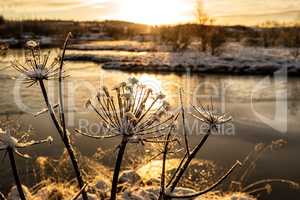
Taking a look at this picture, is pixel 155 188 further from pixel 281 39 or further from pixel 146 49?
pixel 281 39

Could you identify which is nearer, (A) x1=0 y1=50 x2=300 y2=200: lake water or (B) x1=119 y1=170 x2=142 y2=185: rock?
(B) x1=119 y1=170 x2=142 y2=185: rock

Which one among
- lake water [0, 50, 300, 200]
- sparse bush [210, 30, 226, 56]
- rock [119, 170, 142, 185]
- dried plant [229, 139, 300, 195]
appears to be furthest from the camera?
sparse bush [210, 30, 226, 56]

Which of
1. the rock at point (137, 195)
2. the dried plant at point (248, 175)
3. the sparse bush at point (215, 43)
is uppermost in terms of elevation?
the sparse bush at point (215, 43)

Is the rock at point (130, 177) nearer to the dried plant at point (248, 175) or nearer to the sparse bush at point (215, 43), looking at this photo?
the dried plant at point (248, 175)

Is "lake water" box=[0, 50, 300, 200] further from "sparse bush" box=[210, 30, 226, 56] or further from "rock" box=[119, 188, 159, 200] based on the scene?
"sparse bush" box=[210, 30, 226, 56]

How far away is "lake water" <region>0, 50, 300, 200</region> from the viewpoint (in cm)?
1101

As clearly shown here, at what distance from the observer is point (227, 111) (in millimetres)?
16328

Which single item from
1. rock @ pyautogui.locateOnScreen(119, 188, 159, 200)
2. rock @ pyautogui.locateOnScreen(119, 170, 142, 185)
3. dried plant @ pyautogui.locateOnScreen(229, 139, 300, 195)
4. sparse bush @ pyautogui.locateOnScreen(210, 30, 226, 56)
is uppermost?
sparse bush @ pyautogui.locateOnScreen(210, 30, 226, 56)

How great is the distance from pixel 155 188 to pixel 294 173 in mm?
4062

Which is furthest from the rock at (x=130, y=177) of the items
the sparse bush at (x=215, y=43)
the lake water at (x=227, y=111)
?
the sparse bush at (x=215, y=43)

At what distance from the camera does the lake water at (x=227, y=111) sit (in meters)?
11.0

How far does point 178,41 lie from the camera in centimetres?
5309

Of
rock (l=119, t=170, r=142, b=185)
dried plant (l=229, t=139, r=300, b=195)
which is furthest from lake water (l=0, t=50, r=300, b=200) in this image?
rock (l=119, t=170, r=142, b=185)

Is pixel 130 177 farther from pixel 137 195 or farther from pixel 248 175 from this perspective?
pixel 248 175
